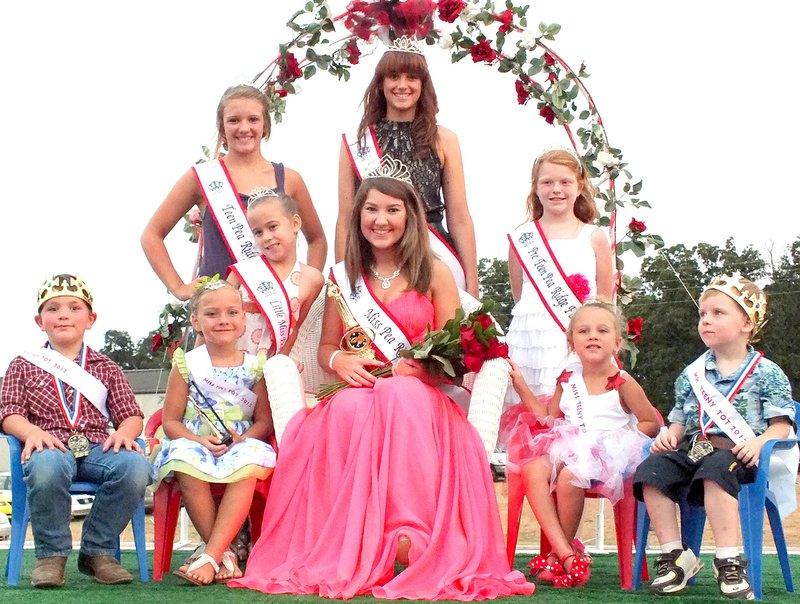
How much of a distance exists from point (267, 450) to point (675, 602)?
1.72m

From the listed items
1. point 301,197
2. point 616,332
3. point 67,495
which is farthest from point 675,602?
point 301,197

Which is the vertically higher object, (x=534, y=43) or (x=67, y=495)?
(x=534, y=43)

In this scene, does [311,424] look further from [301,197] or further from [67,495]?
[301,197]

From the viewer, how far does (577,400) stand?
518cm

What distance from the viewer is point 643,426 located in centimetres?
512

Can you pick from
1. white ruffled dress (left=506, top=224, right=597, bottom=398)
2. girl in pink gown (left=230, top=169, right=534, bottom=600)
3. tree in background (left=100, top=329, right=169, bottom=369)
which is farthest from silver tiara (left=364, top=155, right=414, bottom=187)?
tree in background (left=100, top=329, right=169, bottom=369)

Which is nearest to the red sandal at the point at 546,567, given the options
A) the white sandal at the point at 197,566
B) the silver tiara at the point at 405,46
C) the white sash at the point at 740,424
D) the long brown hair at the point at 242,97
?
the white sash at the point at 740,424

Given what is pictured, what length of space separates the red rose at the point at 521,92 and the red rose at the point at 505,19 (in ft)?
1.00

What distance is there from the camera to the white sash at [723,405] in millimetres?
4594

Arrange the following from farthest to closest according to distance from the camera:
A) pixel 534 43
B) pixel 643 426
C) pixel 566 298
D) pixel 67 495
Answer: pixel 534 43 < pixel 566 298 < pixel 643 426 < pixel 67 495

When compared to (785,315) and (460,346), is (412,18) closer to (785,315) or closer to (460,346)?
(460,346)

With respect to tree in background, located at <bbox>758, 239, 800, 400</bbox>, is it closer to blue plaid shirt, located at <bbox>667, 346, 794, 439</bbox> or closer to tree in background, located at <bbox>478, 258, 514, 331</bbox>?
tree in background, located at <bbox>478, 258, 514, 331</bbox>

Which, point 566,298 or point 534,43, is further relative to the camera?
point 534,43

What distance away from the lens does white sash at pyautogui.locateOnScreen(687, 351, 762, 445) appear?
4594 millimetres
